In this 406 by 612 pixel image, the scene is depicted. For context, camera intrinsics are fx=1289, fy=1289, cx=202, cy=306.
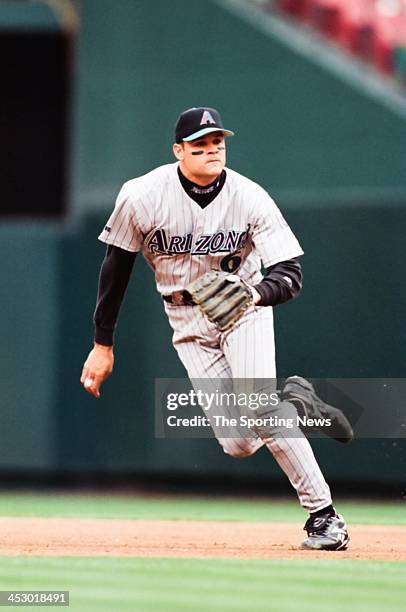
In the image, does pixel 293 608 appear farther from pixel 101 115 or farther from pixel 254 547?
pixel 101 115

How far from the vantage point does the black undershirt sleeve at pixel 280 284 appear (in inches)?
154

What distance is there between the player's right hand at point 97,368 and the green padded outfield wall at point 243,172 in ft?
6.30

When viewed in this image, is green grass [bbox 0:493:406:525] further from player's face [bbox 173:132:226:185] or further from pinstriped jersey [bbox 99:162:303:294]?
player's face [bbox 173:132:226:185]

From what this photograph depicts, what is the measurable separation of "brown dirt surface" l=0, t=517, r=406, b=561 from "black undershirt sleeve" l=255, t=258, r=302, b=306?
78 centimetres

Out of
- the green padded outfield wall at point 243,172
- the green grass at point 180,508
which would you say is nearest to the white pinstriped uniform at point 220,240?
the green grass at point 180,508

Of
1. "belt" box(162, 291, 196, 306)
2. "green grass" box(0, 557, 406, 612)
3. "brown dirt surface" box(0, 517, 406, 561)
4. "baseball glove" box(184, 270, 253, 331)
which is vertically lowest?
"green grass" box(0, 557, 406, 612)

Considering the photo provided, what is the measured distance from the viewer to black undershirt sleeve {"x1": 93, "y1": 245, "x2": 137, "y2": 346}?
4176 mm

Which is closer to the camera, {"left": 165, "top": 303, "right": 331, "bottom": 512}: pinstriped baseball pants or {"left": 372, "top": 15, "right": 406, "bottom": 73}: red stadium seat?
{"left": 165, "top": 303, "right": 331, "bottom": 512}: pinstriped baseball pants

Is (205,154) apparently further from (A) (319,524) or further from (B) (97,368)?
(A) (319,524)

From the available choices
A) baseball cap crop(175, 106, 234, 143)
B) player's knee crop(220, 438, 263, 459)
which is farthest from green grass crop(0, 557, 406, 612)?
baseball cap crop(175, 106, 234, 143)

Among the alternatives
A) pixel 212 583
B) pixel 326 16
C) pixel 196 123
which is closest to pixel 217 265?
pixel 196 123

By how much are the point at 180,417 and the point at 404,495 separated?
1.56m

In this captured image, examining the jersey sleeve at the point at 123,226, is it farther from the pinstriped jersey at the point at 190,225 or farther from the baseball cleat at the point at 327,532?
the baseball cleat at the point at 327,532

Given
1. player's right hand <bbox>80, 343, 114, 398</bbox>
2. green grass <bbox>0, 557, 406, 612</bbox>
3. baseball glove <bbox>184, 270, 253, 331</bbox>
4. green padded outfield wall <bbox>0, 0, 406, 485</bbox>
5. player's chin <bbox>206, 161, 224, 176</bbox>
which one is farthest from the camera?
green padded outfield wall <bbox>0, 0, 406, 485</bbox>
